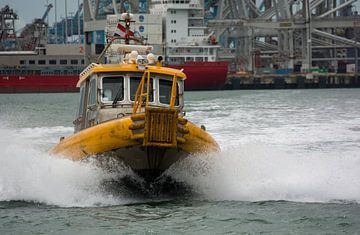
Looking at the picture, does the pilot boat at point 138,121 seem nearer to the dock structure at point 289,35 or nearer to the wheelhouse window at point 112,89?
the wheelhouse window at point 112,89

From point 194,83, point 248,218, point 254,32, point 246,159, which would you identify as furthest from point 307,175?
point 254,32

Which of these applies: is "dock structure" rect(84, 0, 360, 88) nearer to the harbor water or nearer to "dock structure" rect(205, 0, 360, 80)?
"dock structure" rect(205, 0, 360, 80)

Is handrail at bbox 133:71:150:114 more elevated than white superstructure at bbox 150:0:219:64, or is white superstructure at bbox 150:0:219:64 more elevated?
white superstructure at bbox 150:0:219:64

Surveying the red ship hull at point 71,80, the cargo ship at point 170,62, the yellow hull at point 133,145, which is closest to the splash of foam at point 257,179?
the yellow hull at point 133,145

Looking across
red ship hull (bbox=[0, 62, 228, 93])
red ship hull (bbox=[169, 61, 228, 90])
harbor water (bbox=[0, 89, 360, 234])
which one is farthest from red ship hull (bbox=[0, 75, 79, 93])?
harbor water (bbox=[0, 89, 360, 234])

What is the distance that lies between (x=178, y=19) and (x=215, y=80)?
8.33 m

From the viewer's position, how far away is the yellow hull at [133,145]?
52.4 feet

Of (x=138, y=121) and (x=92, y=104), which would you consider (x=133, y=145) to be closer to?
(x=138, y=121)

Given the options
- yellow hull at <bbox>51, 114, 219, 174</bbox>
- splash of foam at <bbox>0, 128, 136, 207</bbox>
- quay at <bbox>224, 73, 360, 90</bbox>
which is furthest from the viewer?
quay at <bbox>224, 73, 360, 90</bbox>

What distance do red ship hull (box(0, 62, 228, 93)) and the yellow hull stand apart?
8816 cm

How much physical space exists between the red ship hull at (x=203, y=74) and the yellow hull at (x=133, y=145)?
88.7 metres

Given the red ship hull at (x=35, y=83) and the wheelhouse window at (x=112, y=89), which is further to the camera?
the red ship hull at (x=35, y=83)

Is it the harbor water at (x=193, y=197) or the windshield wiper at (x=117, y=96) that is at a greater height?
the windshield wiper at (x=117, y=96)

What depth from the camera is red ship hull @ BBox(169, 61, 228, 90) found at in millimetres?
106000
